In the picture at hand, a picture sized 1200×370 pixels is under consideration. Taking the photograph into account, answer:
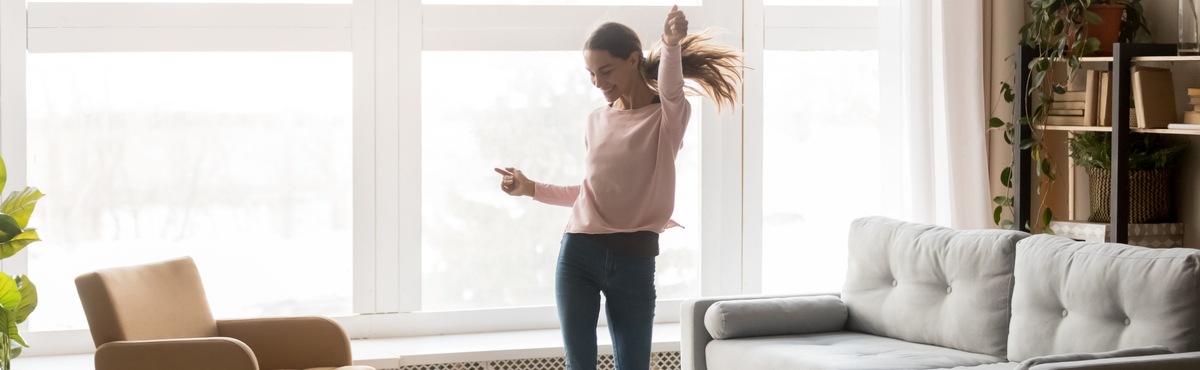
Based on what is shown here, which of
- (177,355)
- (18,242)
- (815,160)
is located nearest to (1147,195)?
(815,160)

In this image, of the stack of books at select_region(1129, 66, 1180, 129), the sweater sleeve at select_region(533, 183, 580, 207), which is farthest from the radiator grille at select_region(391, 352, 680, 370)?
the stack of books at select_region(1129, 66, 1180, 129)

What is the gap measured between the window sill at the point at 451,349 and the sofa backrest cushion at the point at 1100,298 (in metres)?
1.41

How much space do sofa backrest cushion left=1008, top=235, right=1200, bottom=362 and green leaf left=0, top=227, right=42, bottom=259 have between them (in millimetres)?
2838

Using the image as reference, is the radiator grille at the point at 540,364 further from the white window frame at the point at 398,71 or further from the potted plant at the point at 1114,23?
the potted plant at the point at 1114,23

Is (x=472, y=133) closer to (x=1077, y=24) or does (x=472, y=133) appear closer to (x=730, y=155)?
(x=730, y=155)

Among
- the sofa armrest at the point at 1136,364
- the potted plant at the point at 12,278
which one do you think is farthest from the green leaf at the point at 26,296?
the sofa armrest at the point at 1136,364

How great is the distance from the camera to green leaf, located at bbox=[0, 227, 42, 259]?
11.3 ft

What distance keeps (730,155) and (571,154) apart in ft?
2.07

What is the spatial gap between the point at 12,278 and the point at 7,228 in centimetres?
20

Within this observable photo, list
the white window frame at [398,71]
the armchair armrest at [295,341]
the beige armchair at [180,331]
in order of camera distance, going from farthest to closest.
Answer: the white window frame at [398,71] < the armchair armrest at [295,341] < the beige armchair at [180,331]

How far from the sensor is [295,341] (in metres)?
3.46

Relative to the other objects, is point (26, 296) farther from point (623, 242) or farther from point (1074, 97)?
point (1074, 97)

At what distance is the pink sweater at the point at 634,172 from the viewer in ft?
9.62

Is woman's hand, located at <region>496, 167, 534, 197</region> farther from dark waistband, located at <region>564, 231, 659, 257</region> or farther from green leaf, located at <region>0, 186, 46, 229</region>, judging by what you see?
green leaf, located at <region>0, 186, 46, 229</region>
